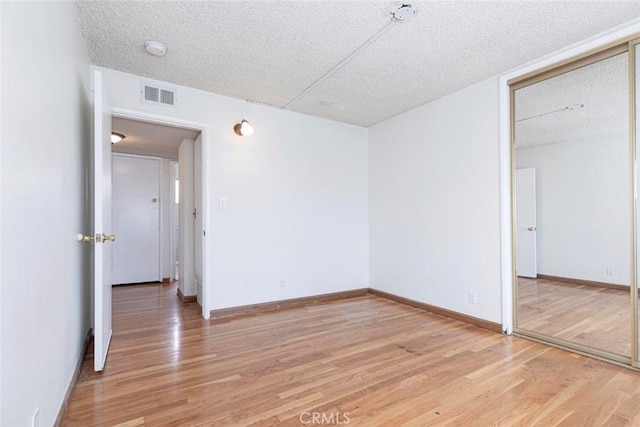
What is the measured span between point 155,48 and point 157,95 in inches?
27.8

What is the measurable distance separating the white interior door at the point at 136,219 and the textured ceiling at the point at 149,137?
30 centimetres

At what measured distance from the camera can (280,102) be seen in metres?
3.62

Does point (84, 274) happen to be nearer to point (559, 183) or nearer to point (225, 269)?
point (225, 269)

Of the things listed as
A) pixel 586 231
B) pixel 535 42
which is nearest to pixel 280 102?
pixel 535 42

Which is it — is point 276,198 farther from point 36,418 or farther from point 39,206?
point 36,418

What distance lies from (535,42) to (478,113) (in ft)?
2.57

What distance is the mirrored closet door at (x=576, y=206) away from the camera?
246 cm

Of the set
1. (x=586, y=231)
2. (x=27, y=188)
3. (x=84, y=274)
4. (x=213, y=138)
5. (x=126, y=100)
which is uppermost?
(x=126, y=100)

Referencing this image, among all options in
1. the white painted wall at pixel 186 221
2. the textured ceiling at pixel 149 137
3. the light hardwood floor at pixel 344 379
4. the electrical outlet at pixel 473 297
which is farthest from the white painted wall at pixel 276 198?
the electrical outlet at pixel 473 297

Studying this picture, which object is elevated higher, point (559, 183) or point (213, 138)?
point (213, 138)

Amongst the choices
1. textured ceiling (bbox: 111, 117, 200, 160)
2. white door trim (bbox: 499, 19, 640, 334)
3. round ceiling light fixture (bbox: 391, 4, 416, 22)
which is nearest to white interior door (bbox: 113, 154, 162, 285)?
textured ceiling (bbox: 111, 117, 200, 160)

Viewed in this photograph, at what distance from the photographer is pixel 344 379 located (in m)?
2.04

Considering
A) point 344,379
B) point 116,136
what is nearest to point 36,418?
point 344,379

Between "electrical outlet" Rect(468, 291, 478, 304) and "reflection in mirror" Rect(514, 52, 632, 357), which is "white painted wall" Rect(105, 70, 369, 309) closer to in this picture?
"electrical outlet" Rect(468, 291, 478, 304)
